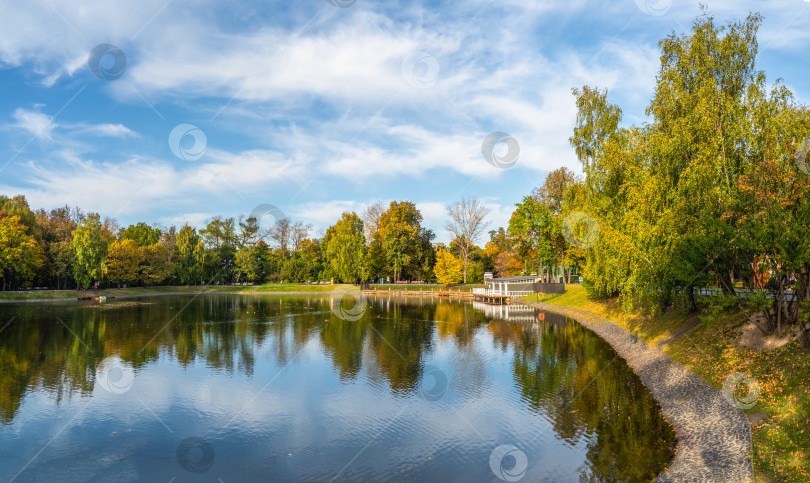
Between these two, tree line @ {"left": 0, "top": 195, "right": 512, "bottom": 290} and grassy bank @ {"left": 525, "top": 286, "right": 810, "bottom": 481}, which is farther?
tree line @ {"left": 0, "top": 195, "right": 512, "bottom": 290}

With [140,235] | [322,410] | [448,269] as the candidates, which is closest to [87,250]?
[140,235]

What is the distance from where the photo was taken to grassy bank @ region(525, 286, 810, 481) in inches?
468

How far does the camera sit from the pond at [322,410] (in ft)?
44.7

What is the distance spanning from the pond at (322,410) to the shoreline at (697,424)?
555 mm

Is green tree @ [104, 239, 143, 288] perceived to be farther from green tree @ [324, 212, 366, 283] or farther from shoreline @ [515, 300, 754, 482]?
shoreline @ [515, 300, 754, 482]

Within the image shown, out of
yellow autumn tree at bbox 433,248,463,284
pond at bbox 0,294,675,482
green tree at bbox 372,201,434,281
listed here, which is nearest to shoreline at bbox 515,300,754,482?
pond at bbox 0,294,675,482

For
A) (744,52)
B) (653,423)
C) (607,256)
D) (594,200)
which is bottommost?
(653,423)

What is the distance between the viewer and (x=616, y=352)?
30.5m

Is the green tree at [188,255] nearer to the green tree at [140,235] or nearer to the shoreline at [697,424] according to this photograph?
the green tree at [140,235]

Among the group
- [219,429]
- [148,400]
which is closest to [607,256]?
[219,429]

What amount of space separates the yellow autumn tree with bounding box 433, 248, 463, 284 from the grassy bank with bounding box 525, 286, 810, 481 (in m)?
66.6

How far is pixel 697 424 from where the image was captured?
15750 millimetres

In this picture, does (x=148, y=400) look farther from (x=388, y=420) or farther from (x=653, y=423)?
(x=653, y=423)

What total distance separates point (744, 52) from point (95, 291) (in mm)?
97906
